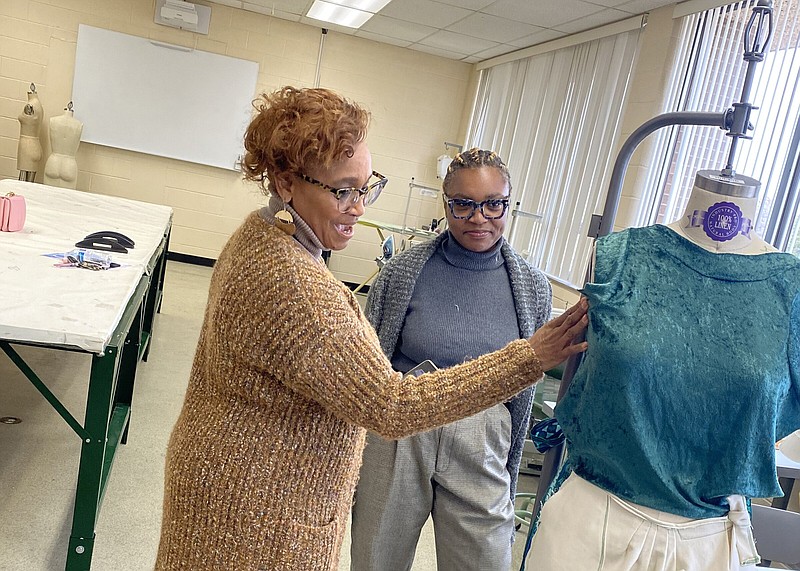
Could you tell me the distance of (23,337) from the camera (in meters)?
1.92

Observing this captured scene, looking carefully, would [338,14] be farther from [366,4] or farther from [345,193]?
[345,193]

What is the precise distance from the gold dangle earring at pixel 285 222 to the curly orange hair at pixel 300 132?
0.14 feet

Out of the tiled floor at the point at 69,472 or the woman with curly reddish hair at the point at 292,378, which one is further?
the tiled floor at the point at 69,472

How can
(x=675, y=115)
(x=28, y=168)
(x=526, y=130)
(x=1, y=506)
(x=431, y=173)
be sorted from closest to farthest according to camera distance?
(x=675, y=115) < (x=1, y=506) < (x=526, y=130) < (x=28, y=168) < (x=431, y=173)

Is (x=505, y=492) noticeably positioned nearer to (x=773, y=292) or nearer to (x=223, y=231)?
(x=773, y=292)

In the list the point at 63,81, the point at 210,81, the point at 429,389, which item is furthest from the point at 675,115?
the point at 63,81

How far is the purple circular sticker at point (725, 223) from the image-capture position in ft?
3.99

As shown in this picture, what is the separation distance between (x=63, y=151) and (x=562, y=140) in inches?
178

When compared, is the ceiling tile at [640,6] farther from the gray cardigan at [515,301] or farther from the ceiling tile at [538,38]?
the gray cardigan at [515,301]

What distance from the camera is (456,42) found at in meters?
6.63

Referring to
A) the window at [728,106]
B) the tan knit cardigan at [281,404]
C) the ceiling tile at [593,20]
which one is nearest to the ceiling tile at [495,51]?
the ceiling tile at [593,20]

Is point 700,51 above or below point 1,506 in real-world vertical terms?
above

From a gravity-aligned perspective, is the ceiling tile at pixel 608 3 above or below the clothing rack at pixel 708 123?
above

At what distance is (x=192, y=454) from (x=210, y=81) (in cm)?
663
